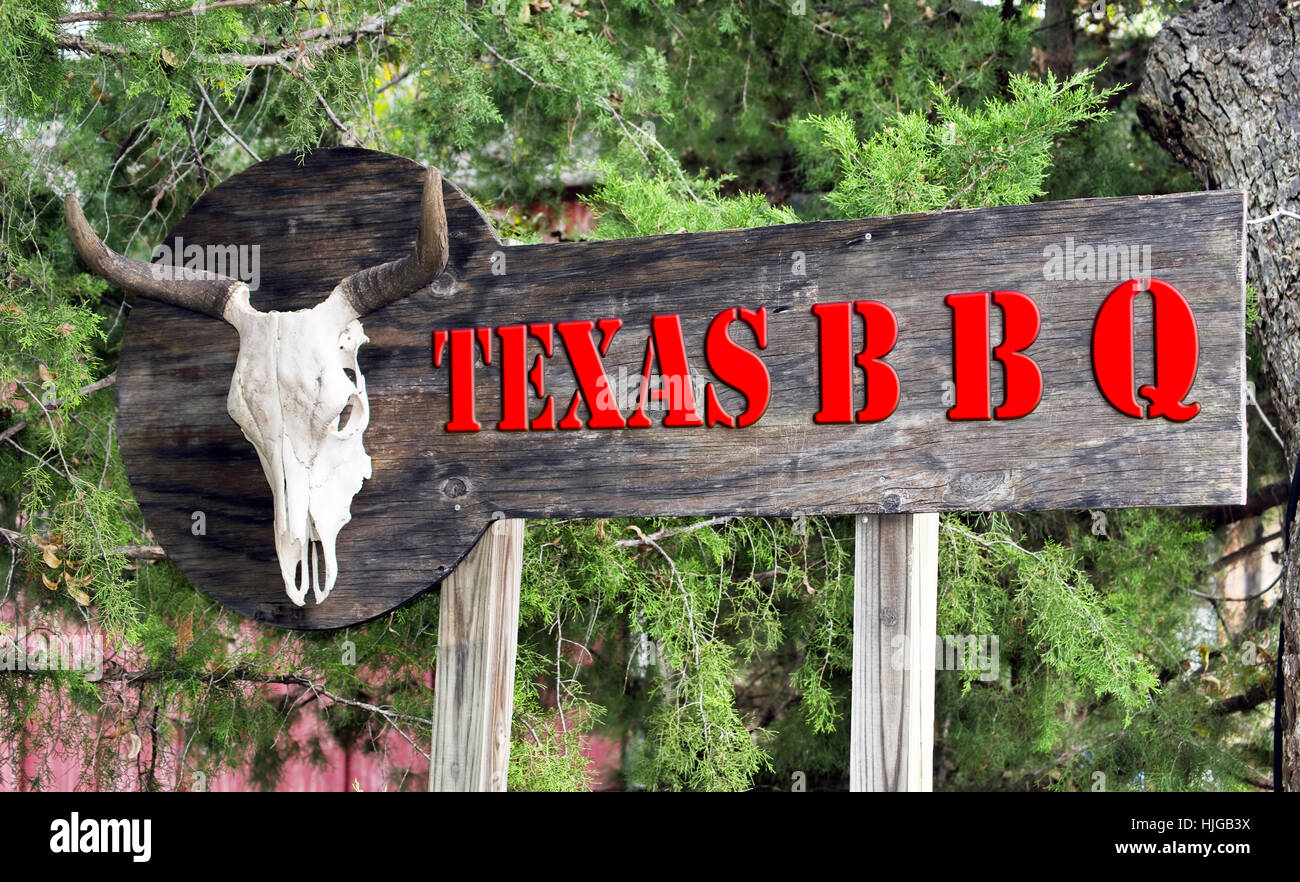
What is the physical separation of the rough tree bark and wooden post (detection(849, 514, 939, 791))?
1.97 m

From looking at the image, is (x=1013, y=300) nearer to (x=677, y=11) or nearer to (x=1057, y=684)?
(x=1057, y=684)

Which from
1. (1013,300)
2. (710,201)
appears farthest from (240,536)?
(710,201)

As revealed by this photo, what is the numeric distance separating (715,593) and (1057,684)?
1421 mm

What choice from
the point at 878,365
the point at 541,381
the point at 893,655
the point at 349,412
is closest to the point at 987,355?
the point at 878,365

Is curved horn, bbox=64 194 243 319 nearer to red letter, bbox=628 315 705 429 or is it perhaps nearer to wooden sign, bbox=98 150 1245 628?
wooden sign, bbox=98 150 1245 628

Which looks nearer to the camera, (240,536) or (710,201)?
(240,536)

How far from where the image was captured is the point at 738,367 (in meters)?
2.41

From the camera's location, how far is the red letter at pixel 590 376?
2492mm

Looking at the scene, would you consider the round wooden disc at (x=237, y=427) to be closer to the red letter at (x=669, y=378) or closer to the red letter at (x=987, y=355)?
the red letter at (x=669, y=378)

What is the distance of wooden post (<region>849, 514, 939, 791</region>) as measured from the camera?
2.25 meters

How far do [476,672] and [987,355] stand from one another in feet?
4.27

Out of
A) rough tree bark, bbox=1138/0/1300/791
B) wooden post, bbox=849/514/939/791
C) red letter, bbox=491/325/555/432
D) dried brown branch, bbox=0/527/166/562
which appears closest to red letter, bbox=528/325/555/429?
red letter, bbox=491/325/555/432

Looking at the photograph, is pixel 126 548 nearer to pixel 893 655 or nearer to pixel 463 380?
pixel 463 380

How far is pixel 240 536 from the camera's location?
2764mm
